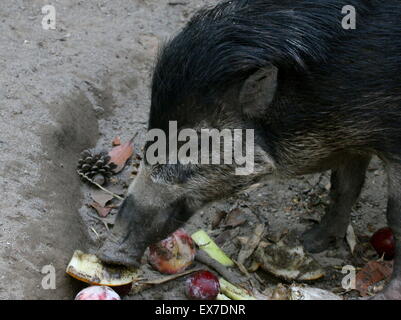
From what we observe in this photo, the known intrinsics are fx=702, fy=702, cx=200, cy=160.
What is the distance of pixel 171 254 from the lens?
12.1ft

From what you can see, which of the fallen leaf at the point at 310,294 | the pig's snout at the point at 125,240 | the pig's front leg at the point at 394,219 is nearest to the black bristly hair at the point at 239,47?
the pig's snout at the point at 125,240

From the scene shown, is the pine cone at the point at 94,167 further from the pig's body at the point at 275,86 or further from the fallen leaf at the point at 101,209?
the pig's body at the point at 275,86

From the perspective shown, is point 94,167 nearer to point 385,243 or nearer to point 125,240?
point 125,240

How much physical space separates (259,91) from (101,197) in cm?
138

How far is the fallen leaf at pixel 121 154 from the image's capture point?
4.38 meters

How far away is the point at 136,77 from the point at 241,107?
76.1 inches

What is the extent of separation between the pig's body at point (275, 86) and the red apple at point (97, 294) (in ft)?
0.67

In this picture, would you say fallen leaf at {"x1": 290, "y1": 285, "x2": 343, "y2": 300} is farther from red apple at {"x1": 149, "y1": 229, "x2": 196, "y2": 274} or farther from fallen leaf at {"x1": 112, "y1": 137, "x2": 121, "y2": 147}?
fallen leaf at {"x1": 112, "y1": 137, "x2": 121, "y2": 147}

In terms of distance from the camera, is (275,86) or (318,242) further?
(318,242)

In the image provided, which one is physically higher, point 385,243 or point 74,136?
point 74,136

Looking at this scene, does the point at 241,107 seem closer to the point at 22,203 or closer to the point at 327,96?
the point at 327,96

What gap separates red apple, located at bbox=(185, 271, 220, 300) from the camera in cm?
346

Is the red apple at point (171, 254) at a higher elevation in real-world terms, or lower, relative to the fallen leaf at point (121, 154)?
lower

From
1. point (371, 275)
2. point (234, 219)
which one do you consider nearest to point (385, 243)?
point (371, 275)
